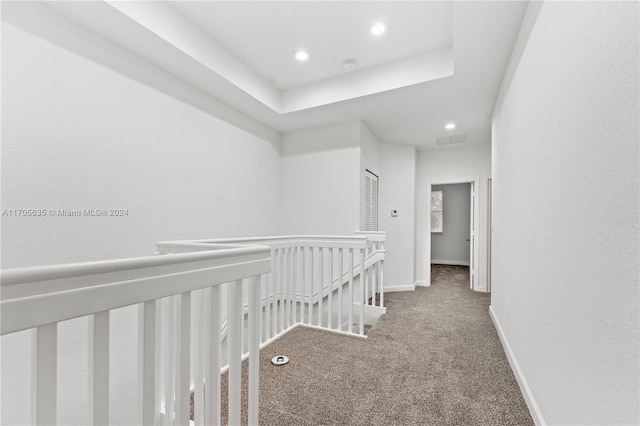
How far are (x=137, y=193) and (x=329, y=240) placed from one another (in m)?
1.81

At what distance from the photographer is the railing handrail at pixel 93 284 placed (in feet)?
1.65

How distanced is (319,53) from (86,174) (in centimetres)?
233

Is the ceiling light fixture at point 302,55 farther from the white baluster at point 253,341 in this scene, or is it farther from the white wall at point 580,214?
the white baluster at point 253,341

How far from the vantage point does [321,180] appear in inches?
159

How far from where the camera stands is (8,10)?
1688 millimetres

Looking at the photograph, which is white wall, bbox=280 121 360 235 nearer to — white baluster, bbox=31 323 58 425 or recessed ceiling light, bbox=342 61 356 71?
recessed ceiling light, bbox=342 61 356 71

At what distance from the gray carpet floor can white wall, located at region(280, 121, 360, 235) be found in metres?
1.58

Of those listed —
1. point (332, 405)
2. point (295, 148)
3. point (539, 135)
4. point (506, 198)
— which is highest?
point (295, 148)

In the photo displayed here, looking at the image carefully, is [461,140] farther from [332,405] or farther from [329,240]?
A: [332,405]

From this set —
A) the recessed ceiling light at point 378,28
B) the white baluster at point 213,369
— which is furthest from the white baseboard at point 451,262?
the white baluster at point 213,369

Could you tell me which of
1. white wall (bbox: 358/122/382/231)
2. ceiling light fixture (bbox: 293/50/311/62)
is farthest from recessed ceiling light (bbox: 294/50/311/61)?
white wall (bbox: 358/122/382/231)

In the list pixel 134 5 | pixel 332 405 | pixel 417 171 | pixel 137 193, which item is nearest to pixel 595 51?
pixel 332 405

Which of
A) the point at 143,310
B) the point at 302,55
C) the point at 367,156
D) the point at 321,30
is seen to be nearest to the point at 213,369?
the point at 143,310

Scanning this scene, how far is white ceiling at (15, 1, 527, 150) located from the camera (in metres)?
2.05
